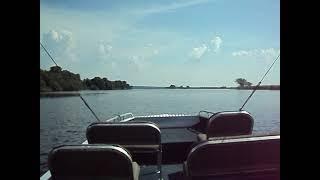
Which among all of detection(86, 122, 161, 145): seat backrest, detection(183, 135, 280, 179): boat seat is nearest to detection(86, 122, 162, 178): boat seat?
detection(86, 122, 161, 145): seat backrest

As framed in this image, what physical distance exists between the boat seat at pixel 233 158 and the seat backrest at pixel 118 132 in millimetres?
1232

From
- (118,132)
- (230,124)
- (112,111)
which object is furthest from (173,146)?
(112,111)

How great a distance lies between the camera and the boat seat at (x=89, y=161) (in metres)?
2.68

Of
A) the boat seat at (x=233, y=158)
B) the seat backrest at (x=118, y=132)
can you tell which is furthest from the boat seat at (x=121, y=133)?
the boat seat at (x=233, y=158)

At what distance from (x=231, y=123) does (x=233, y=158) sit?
1918 millimetres

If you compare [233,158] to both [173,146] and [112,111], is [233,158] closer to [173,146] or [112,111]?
[173,146]

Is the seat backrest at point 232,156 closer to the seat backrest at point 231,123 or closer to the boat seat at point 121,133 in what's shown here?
the boat seat at point 121,133

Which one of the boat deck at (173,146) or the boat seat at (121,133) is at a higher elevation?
the boat seat at (121,133)

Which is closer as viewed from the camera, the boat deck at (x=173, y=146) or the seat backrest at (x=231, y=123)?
the boat deck at (x=173, y=146)

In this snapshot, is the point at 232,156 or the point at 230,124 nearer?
the point at 232,156

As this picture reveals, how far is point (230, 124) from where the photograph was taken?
15.8 ft

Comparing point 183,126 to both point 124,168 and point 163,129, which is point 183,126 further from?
point 124,168

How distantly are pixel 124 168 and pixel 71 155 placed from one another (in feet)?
1.12
